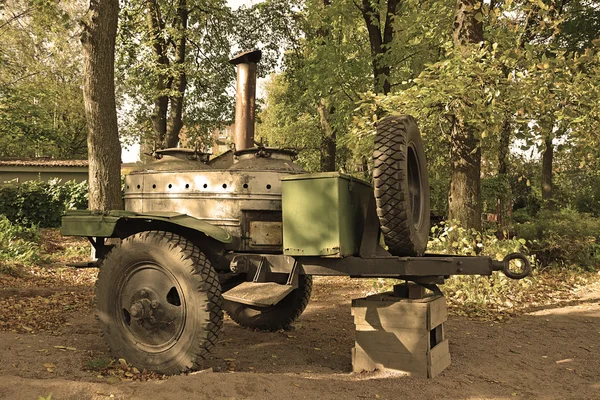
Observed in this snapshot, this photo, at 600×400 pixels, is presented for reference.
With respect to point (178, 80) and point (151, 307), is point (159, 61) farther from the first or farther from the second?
point (151, 307)

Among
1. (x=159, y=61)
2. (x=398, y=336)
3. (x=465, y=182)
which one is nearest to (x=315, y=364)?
(x=398, y=336)

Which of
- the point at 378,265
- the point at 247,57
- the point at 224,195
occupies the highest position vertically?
the point at 247,57

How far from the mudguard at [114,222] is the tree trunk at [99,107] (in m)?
4.00

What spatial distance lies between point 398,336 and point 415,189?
4.61ft

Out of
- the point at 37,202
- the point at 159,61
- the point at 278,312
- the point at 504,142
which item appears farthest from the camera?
the point at 159,61

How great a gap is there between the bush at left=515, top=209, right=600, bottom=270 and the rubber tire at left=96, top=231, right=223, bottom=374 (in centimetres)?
868

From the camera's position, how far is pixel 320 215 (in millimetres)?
4113

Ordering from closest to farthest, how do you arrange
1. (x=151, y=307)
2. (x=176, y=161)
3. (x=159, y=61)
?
1. (x=151, y=307)
2. (x=176, y=161)
3. (x=159, y=61)

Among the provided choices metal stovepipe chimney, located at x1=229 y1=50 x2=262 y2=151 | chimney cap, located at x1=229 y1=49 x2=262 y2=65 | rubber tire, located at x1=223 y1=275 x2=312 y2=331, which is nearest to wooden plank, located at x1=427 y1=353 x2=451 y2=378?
rubber tire, located at x1=223 y1=275 x2=312 y2=331

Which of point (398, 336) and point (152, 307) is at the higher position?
point (152, 307)

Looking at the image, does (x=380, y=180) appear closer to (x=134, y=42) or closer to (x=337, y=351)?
(x=337, y=351)

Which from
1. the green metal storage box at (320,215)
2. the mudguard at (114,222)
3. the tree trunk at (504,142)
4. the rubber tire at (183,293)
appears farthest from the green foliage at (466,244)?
the rubber tire at (183,293)

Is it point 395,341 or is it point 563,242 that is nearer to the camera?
point 395,341

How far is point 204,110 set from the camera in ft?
72.7
